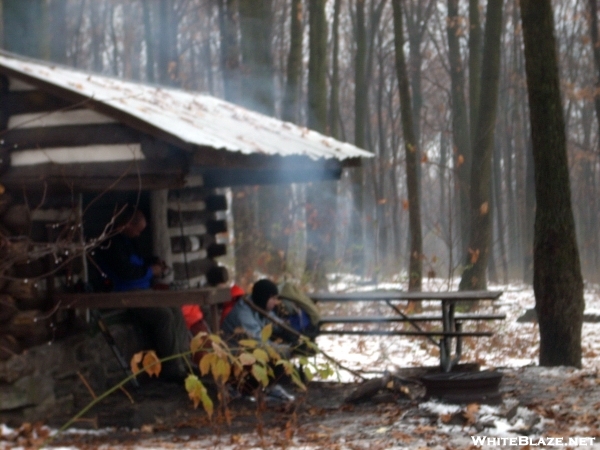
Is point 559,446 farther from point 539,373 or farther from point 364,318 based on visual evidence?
point 364,318

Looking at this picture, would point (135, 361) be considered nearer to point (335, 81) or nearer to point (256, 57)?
point (256, 57)

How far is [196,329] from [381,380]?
7.16 feet

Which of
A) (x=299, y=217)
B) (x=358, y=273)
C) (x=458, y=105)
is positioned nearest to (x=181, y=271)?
(x=458, y=105)

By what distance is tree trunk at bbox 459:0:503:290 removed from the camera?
15.3 m

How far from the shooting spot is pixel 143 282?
845cm

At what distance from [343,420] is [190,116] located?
3227mm

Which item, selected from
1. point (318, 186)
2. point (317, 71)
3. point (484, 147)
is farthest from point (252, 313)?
point (318, 186)

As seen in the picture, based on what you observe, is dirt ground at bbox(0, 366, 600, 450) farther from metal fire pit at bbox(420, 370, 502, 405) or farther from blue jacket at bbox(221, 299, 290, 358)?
blue jacket at bbox(221, 299, 290, 358)

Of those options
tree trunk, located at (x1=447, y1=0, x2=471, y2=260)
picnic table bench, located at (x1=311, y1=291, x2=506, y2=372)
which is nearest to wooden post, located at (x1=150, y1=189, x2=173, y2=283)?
picnic table bench, located at (x1=311, y1=291, x2=506, y2=372)

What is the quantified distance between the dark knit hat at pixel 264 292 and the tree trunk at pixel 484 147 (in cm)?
759

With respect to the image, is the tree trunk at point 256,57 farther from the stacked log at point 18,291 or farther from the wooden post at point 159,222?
the stacked log at point 18,291

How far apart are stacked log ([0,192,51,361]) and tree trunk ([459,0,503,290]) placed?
9322 millimetres

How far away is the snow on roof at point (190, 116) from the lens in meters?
7.03

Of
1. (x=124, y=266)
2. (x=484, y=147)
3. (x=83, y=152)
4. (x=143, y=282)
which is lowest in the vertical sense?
(x=143, y=282)
